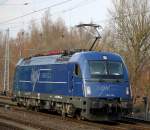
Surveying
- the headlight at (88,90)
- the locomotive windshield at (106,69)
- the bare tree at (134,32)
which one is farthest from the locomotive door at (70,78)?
the bare tree at (134,32)

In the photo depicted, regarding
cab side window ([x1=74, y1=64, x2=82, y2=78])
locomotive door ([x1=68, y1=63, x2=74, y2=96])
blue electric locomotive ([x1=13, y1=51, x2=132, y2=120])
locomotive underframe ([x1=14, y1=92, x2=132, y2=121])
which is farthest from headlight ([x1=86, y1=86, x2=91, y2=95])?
locomotive door ([x1=68, y1=63, x2=74, y2=96])

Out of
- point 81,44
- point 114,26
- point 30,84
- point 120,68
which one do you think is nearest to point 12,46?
point 81,44

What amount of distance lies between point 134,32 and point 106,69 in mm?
17814

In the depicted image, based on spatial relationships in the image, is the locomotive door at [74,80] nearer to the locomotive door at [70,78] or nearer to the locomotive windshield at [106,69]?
the locomotive door at [70,78]

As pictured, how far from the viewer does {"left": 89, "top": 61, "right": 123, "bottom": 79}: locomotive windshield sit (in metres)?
20.3

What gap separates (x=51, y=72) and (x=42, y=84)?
151 cm

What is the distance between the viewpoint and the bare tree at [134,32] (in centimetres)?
3612

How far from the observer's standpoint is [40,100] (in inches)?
998

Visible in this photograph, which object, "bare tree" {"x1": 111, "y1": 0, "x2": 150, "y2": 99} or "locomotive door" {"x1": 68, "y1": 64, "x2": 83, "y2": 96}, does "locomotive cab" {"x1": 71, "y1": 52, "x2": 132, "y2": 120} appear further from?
"bare tree" {"x1": 111, "y1": 0, "x2": 150, "y2": 99}

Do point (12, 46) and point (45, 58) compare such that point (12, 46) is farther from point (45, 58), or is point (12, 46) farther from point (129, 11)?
point (45, 58)

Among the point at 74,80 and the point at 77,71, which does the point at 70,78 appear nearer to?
the point at 74,80

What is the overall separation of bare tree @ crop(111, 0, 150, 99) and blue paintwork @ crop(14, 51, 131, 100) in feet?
36.8

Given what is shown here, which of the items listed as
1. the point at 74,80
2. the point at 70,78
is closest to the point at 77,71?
the point at 74,80

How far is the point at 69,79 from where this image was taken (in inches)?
847
